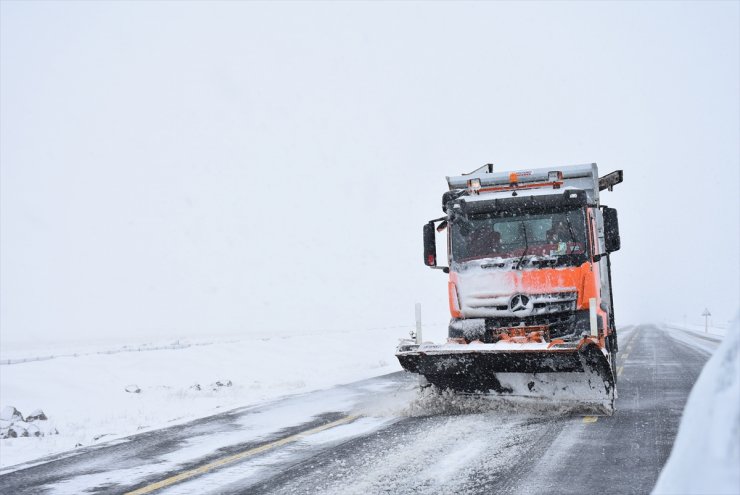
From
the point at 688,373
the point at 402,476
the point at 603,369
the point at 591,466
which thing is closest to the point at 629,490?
the point at 591,466

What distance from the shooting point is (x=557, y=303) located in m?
9.05

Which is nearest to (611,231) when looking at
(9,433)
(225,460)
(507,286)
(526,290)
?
(526,290)

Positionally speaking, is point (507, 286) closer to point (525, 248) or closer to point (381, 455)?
point (525, 248)

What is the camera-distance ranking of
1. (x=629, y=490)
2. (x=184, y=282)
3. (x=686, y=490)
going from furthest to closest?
(x=184, y=282) → (x=629, y=490) → (x=686, y=490)

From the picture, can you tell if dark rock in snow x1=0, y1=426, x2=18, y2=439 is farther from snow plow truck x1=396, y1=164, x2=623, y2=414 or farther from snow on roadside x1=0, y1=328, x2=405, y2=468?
snow plow truck x1=396, y1=164, x2=623, y2=414

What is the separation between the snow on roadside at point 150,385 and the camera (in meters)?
9.91

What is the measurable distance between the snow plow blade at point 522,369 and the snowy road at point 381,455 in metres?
0.26

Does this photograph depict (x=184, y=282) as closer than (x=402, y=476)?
No

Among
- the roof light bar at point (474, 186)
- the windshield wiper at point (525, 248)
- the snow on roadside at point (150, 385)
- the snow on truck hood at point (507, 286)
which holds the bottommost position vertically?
the snow on roadside at point (150, 385)

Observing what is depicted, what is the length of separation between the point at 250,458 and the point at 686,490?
5281mm

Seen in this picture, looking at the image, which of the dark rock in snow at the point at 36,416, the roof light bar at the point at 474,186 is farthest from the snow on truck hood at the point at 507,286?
the dark rock in snow at the point at 36,416

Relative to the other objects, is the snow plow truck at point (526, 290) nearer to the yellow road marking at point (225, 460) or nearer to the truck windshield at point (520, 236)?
the truck windshield at point (520, 236)

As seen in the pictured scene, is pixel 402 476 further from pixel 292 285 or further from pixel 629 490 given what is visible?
pixel 292 285

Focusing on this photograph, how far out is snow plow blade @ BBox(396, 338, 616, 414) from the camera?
809 centimetres
